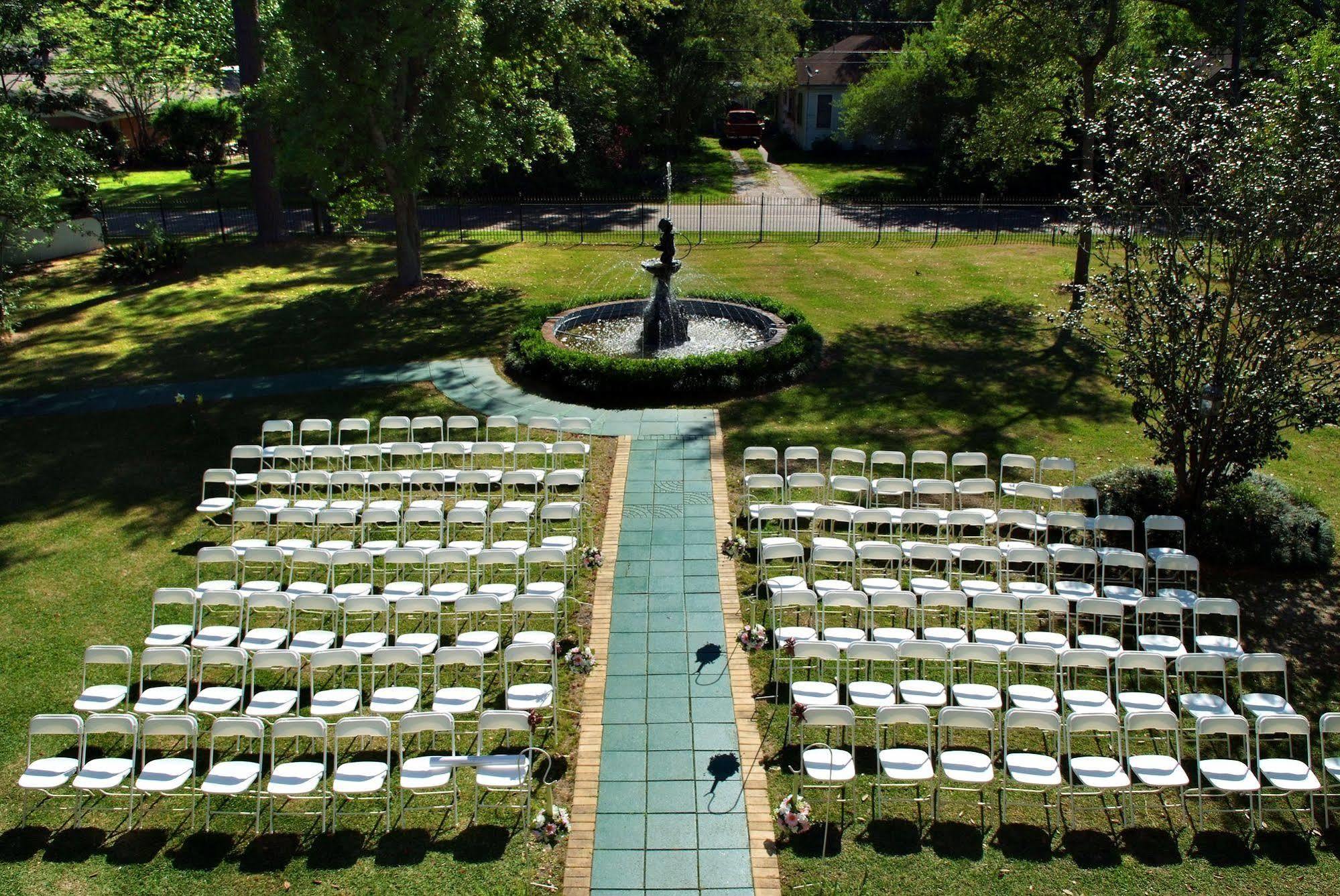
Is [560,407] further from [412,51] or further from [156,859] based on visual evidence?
[156,859]

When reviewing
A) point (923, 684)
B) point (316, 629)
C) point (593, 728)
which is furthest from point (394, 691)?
point (923, 684)

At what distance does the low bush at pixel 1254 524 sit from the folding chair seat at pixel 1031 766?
5441mm

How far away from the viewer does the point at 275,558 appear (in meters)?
11.4

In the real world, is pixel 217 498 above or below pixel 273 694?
above

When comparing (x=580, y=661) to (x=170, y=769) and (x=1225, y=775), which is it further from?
(x=1225, y=775)

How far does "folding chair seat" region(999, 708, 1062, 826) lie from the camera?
8500 millimetres

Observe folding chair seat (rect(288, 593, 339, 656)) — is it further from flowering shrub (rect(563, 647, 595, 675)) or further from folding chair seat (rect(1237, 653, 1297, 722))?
folding chair seat (rect(1237, 653, 1297, 722))

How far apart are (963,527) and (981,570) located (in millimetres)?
1213

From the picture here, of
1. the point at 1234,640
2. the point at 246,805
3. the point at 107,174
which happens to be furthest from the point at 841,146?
the point at 246,805

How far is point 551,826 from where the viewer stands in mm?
8133

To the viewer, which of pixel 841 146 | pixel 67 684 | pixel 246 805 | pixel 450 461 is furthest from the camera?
pixel 841 146

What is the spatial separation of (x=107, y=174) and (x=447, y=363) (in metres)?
27.5

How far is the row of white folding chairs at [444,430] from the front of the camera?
1557 centimetres

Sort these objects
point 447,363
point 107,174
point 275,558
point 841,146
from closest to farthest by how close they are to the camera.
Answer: point 275,558, point 447,363, point 107,174, point 841,146
